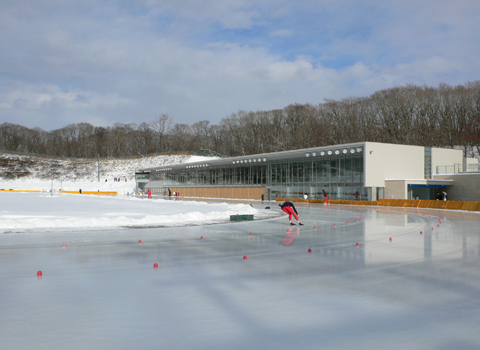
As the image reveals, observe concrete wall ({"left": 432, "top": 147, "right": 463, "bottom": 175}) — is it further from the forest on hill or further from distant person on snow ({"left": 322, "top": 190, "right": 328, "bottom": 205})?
the forest on hill

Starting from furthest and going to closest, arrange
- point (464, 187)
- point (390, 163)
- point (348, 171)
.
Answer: point (348, 171) → point (390, 163) → point (464, 187)

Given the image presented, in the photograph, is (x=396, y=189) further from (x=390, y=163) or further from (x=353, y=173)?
(x=353, y=173)

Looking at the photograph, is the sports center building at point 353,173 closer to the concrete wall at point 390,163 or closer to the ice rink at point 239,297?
the concrete wall at point 390,163

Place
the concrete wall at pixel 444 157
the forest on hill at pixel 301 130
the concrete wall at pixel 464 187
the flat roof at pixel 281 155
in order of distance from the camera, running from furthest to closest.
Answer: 1. the forest on hill at pixel 301 130
2. the concrete wall at pixel 444 157
3. the flat roof at pixel 281 155
4. the concrete wall at pixel 464 187

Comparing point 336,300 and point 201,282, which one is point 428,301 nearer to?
point 336,300

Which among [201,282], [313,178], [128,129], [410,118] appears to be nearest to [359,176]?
[313,178]

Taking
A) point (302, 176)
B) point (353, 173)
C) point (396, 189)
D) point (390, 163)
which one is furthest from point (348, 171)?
point (302, 176)

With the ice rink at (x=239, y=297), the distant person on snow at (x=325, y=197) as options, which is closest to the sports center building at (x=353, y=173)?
the distant person on snow at (x=325, y=197)

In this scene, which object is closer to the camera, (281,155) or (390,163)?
(390,163)

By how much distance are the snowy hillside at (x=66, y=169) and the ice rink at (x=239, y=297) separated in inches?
4070

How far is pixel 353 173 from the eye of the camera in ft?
156

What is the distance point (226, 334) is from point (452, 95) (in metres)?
82.7

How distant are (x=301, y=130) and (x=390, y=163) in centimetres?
4728

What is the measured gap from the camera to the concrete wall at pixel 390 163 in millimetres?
45375
